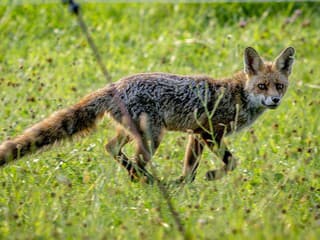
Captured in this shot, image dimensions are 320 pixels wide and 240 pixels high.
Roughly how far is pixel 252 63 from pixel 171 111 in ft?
3.45

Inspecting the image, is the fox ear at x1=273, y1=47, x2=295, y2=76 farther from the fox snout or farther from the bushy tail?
the bushy tail

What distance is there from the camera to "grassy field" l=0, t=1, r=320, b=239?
18.9ft

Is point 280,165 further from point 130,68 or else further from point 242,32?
point 242,32

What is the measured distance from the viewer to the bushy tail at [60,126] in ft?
21.6

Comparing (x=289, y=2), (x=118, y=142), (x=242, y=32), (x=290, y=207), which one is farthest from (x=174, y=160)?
(x=289, y=2)

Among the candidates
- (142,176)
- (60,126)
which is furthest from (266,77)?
(60,126)

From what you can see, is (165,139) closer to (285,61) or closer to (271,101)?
(271,101)

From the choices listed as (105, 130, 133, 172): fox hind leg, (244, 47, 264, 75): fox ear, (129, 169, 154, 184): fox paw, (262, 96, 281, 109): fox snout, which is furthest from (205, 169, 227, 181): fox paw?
(244, 47, 264, 75): fox ear

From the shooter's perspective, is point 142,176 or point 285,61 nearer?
point 142,176

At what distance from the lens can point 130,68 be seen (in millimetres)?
10367

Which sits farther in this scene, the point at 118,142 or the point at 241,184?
the point at 118,142

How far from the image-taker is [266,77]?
7.90 metres

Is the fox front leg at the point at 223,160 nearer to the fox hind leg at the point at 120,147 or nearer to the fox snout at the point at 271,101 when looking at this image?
the fox snout at the point at 271,101

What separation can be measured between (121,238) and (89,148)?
211cm
